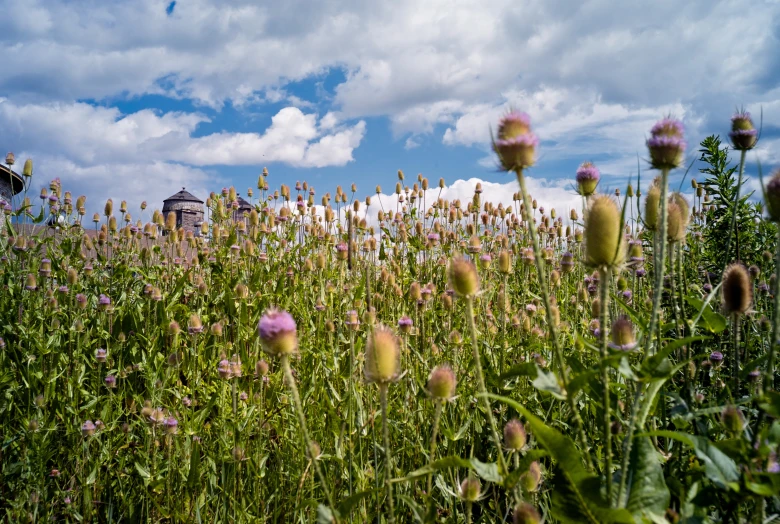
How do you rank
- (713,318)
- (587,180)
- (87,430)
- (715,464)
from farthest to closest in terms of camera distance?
(87,430) → (587,180) → (713,318) → (715,464)

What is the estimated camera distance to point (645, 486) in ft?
3.65

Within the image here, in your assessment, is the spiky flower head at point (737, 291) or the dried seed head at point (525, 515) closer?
the dried seed head at point (525, 515)

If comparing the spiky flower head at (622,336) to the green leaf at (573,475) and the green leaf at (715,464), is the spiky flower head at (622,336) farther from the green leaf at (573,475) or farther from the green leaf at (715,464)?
the green leaf at (573,475)

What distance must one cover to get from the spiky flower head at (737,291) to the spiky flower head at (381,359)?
0.90 m

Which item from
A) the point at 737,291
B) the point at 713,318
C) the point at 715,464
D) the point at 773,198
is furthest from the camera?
the point at 713,318

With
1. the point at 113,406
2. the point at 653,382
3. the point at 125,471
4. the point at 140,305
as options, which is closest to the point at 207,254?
the point at 140,305

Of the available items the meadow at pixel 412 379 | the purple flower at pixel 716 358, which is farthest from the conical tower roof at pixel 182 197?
the purple flower at pixel 716 358

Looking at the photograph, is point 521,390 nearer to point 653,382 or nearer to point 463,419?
point 463,419

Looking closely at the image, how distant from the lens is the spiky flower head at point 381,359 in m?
1.16

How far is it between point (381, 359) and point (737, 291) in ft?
3.15

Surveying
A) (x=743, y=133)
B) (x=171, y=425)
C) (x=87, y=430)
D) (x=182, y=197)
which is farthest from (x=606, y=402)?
(x=182, y=197)

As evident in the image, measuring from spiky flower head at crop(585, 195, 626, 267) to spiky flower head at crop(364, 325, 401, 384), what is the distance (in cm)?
47

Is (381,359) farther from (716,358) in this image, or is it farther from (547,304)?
(716,358)

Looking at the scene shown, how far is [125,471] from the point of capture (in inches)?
113
